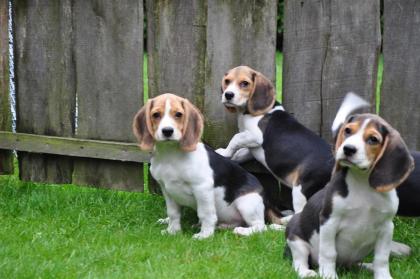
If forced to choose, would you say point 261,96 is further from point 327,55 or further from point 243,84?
point 327,55

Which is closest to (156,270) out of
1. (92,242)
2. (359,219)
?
(92,242)

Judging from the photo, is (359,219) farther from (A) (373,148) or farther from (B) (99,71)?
(B) (99,71)

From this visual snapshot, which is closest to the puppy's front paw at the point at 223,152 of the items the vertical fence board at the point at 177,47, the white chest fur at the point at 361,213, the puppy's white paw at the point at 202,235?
the vertical fence board at the point at 177,47

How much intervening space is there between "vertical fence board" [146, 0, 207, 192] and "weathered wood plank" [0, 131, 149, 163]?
602 millimetres

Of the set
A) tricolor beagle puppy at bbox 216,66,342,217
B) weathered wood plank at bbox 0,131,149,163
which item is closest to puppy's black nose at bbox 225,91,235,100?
tricolor beagle puppy at bbox 216,66,342,217

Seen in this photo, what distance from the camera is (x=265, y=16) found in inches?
256

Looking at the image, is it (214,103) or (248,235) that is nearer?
(248,235)

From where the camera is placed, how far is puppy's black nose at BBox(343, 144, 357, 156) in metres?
4.48

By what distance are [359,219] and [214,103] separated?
2.43 meters

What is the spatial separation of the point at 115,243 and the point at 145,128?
95 centimetres

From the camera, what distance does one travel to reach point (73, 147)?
23.7ft

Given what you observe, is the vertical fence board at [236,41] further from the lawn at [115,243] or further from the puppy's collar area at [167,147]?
the lawn at [115,243]

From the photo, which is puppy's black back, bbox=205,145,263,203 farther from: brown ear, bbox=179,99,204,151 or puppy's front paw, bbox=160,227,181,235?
puppy's front paw, bbox=160,227,181,235

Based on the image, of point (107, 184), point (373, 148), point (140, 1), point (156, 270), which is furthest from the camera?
point (107, 184)
